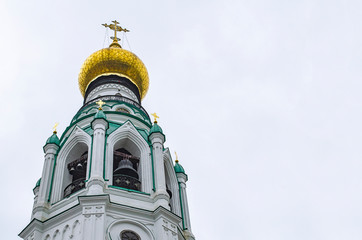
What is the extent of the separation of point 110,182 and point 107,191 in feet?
1.77

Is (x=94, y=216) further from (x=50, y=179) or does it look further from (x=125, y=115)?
(x=125, y=115)

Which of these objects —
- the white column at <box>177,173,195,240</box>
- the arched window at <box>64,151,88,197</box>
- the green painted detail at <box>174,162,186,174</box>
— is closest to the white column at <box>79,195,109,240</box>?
the arched window at <box>64,151,88,197</box>

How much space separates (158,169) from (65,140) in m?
3.68

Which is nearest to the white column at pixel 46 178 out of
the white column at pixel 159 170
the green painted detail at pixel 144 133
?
the green painted detail at pixel 144 133

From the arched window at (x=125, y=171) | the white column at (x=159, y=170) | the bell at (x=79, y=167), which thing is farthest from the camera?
the bell at (x=79, y=167)

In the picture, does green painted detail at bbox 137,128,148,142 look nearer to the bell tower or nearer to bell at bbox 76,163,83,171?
the bell tower

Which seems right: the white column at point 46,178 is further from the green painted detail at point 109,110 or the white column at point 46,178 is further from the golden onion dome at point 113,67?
the golden onion dome at point 113,67

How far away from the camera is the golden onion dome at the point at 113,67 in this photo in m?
22.8

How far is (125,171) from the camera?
16.6 m

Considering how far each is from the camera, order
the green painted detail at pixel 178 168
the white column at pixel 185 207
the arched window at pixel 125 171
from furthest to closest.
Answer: the green painted detail at pixel 178 168, the white column at pixel 185 207, the arched window at pixel 125 171

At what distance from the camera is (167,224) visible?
14.8 m

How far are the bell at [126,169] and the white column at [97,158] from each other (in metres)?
0.76

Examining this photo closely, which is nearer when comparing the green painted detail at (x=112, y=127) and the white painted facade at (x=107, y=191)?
the white painted facade at (x=107, y=191)

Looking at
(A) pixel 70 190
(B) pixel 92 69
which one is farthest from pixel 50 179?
(B) pixel 92 69
